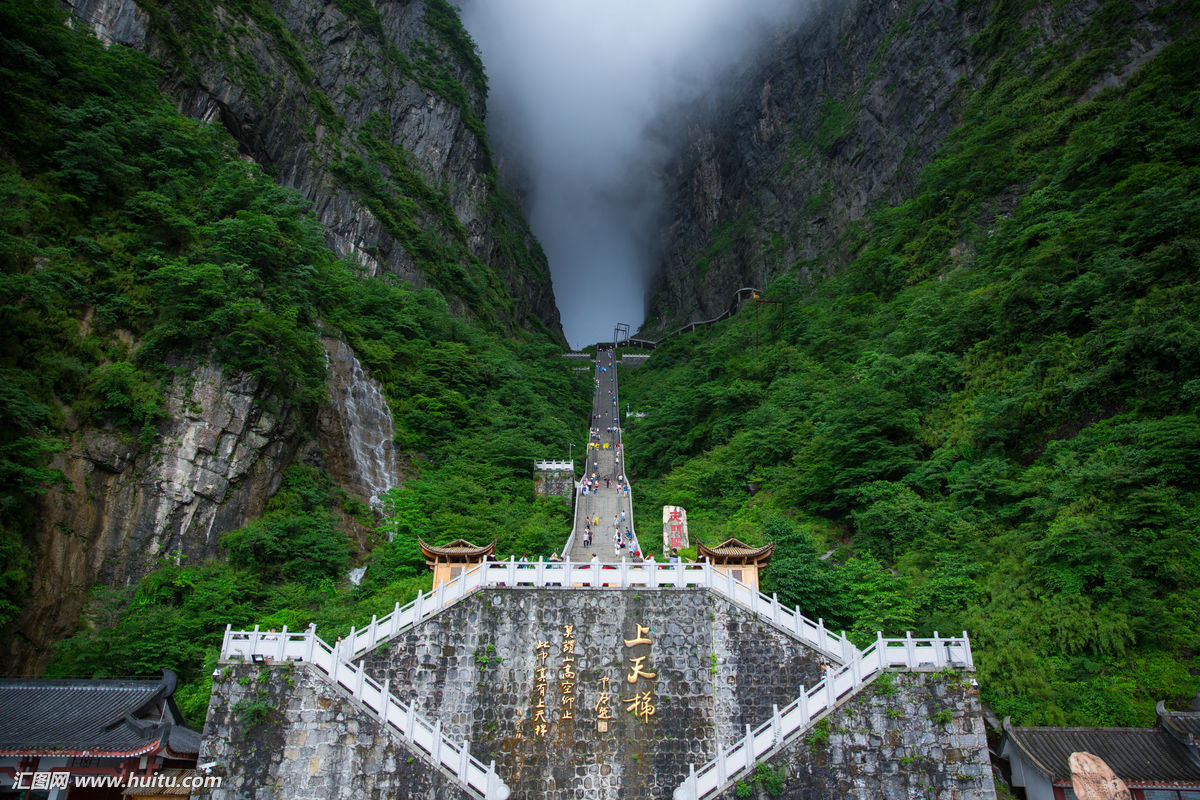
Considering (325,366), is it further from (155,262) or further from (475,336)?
(475,336)

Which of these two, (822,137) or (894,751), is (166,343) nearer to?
(894,751)

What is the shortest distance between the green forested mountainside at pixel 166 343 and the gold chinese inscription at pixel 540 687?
5520mm

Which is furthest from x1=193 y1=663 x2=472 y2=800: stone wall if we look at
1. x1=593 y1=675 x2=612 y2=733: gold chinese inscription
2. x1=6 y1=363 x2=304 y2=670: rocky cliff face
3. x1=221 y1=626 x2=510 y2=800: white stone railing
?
x1=6 y1=363 x2=304 y2=670: rocky cliff face

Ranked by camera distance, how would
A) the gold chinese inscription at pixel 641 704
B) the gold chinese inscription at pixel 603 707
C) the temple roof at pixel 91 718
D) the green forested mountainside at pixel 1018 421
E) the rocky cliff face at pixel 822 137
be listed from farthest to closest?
the rocky cliff face at pixel 822 137 → the green forested mountainside at pixel 1018 421 → the gold chinese inscription at pixel 641 704 → the gold chinese inscription at pixel 603 707 → the temple roof at pixel 91 718

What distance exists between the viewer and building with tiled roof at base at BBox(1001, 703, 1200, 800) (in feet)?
37.2

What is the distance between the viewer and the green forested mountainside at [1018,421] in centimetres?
1397

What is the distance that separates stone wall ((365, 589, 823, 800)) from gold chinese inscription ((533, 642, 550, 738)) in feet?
0.13

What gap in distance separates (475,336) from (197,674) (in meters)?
26.7

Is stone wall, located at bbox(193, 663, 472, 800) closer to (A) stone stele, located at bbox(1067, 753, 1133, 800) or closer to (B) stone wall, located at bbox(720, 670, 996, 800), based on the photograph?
(B) stone wall, located at bbox(720, 670, 996, 800)

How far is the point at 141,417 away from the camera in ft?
64.7

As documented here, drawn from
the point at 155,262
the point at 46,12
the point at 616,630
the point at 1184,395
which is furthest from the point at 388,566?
the point at 46,12

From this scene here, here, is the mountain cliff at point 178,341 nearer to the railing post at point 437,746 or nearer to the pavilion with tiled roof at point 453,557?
the pavilion with tiled roof at point 453,557

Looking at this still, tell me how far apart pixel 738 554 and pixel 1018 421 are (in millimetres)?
10131

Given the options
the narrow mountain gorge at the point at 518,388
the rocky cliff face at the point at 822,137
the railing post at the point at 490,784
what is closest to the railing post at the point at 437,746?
the railing post at the point at 490,784
